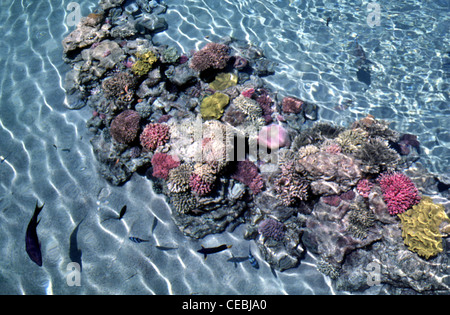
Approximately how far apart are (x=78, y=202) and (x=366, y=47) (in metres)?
10.1

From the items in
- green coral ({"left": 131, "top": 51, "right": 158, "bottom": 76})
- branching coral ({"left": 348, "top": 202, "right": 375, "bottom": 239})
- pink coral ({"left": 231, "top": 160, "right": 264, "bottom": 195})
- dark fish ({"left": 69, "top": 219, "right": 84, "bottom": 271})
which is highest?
green coral ({"left": 131, "top": 51, "right": 158, "bottom": 76})

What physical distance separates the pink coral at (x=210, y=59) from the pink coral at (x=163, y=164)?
2728mm

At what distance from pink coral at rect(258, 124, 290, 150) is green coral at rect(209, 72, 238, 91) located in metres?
1.81

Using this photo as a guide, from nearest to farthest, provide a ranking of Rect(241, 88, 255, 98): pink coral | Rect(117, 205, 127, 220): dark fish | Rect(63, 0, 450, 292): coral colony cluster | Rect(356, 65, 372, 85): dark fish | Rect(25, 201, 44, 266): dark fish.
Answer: Rect(25, 201, 44, 266): dark fish
Rect(63, 0, 450, 292): coral colony cluster
Rect(117, 205, 127, 220): dark fish
Rect(241, 88, 255, 98): pink coral
Rect(356, 65, 372, 85): dark fish

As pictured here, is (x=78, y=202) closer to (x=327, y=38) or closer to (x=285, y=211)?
(x=285, y=211)

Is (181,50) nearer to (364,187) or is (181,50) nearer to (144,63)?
(144,63)

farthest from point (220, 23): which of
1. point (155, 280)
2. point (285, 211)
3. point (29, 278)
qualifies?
point (29, 278)

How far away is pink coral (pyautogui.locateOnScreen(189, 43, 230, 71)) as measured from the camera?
7.38 m

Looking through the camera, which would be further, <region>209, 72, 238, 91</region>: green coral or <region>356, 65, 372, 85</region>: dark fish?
<region>356, 65, 372, 85</region>: dark fish

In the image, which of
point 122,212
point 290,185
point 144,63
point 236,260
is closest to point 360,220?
point 290,185

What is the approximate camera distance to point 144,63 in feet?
24.7

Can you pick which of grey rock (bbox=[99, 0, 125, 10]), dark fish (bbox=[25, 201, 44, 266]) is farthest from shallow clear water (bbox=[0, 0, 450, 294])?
dark fish (bbox=[25, 201, 44, 266])

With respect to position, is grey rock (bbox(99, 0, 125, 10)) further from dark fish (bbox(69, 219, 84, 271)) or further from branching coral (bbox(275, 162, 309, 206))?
branching coral (bbox(275, 162, 309, 206))

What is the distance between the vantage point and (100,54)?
8.14m
